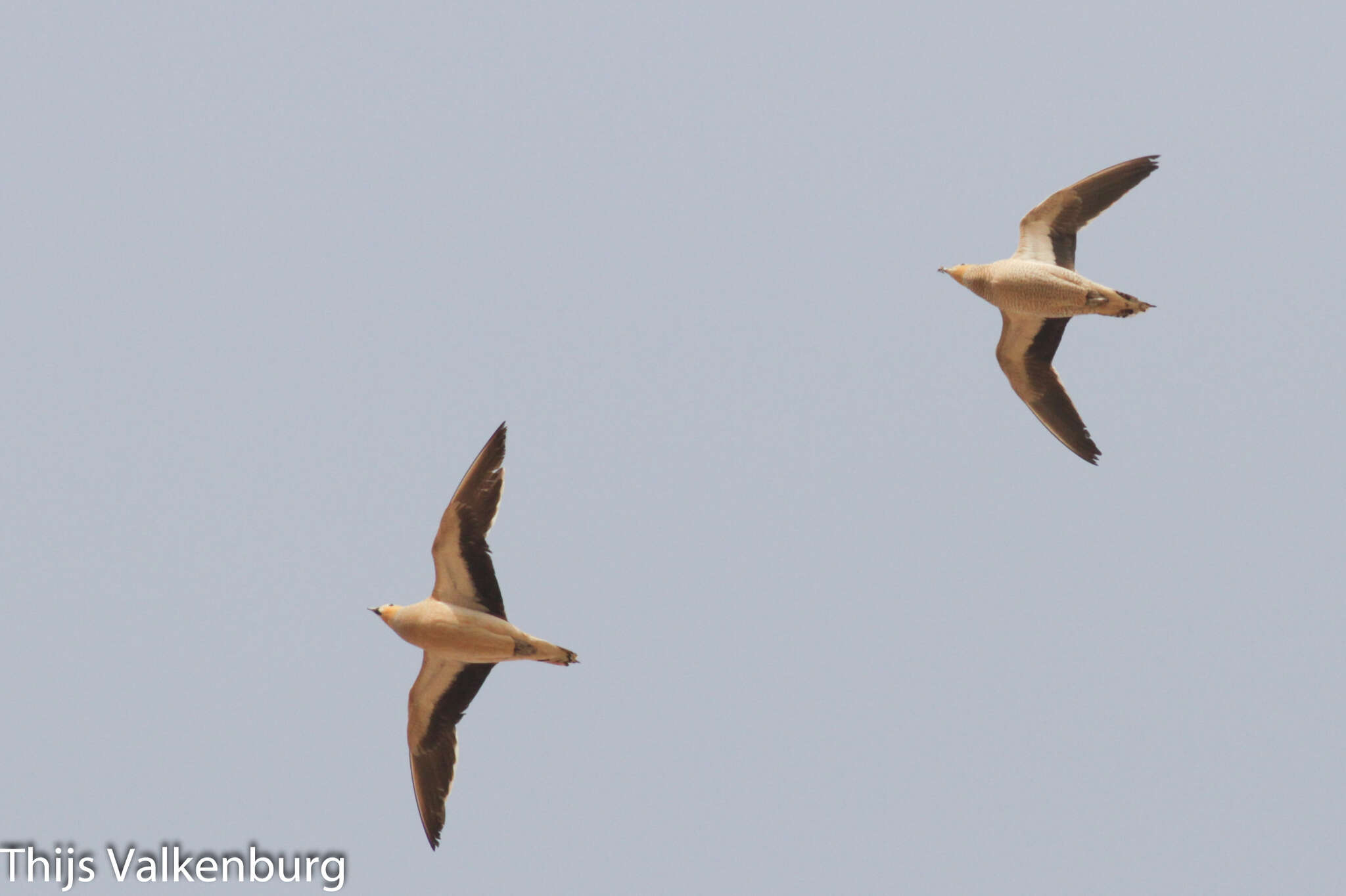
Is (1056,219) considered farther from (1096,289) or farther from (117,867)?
(117,867)

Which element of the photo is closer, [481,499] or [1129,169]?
[481,499]

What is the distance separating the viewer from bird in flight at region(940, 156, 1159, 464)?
20516 mm

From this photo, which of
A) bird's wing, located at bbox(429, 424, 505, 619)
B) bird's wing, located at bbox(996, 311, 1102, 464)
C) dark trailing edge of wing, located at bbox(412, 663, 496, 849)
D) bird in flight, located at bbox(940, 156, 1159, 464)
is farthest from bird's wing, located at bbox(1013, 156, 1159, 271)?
dark trailing edge of wing, located at bbox(412, 663, 496, 849)

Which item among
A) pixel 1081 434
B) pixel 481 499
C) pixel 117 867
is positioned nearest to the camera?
pixel 481 499

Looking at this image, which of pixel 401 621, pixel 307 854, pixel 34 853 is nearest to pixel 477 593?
pixel 401 621

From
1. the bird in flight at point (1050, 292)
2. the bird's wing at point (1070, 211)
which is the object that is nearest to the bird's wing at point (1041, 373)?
the bird in flight at point (1050, 292)

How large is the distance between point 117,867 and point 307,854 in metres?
2.43

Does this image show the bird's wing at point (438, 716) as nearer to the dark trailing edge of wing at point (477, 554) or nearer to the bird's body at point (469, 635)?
the bird's body at point (469, 635)

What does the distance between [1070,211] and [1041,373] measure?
2297 millimetres

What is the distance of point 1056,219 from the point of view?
21.5 meters

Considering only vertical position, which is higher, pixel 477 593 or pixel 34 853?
pixel 477 593

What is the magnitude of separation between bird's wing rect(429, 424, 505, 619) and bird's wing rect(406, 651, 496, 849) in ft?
4.11

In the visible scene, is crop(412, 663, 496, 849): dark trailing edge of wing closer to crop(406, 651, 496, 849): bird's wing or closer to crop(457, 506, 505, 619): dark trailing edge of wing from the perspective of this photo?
crop(406, 651, 496, 849): bird's wing

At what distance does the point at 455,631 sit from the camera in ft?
62.4
